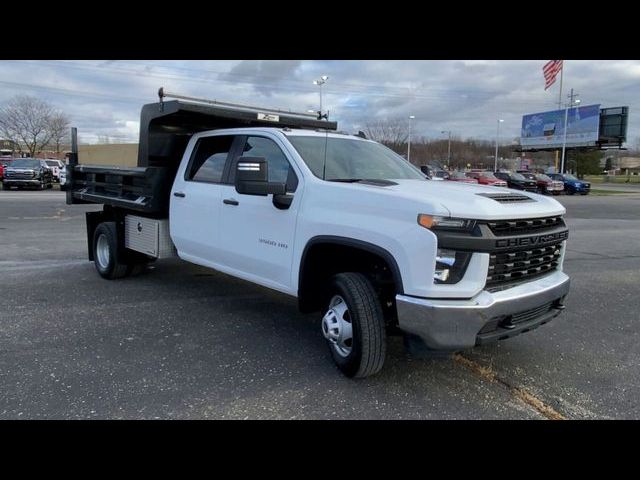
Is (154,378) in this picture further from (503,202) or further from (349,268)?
(503,202)

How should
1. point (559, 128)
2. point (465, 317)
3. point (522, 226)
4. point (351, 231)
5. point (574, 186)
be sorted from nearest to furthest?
point (465, 317)
point (522, 226)
point (351, 231)
point (574, 186)
point (559, 128)

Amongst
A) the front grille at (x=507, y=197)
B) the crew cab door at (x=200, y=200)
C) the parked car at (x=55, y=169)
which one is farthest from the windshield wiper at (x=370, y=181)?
the parked car at (x=55, y=169)

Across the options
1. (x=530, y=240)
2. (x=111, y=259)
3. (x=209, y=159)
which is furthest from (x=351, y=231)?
(x=111, y=259)

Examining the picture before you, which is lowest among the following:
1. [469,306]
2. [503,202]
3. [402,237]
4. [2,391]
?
[2,391]

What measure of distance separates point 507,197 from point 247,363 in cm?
241

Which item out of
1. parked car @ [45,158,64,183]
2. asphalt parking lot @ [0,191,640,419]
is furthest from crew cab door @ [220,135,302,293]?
parked car @ [45,158,64,183]

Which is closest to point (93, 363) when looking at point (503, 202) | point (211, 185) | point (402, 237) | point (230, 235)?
point (230, 235)

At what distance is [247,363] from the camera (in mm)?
4180

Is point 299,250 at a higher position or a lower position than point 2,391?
higher

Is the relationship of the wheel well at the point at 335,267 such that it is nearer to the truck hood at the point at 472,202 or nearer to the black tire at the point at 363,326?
the black tire at the point at 363,326

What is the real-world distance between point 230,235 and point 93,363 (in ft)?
5.39

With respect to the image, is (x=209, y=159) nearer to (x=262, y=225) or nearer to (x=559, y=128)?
(x=262, y=225)
